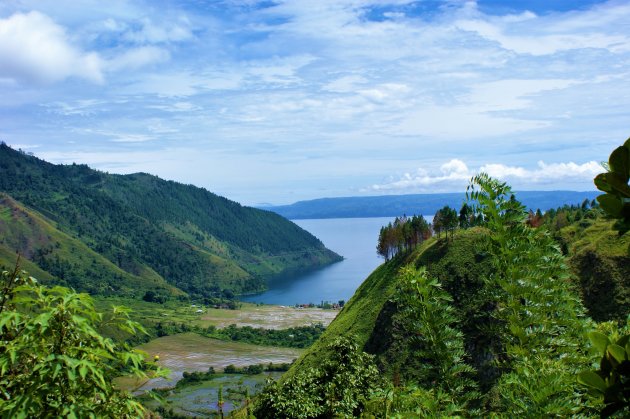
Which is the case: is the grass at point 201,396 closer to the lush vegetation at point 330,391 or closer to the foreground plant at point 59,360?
the lush vegetation at point 330,391

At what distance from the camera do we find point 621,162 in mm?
2664

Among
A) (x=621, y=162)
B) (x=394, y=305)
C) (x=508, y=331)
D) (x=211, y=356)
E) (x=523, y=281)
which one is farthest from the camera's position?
(x=211, y=356)

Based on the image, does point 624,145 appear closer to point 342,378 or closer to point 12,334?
point 12,334

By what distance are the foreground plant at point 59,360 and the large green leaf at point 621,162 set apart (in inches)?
183

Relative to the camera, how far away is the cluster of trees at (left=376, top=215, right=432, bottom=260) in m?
114

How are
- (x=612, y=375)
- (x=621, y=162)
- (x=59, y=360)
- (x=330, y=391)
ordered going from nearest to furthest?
(x=621, y=162), (x=612, y=375), (x=59, y=360), (x=330, y=391)

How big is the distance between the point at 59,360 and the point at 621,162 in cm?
496

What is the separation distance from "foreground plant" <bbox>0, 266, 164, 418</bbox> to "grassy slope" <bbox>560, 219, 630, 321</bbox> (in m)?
72.9

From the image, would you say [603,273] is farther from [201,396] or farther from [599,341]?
[201,396]

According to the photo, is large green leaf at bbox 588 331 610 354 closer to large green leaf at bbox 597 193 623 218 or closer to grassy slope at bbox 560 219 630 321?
large green leaf at bbox 597 193 623 218

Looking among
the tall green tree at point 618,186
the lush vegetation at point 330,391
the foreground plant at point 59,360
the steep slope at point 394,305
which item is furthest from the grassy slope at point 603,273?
the tall green tree at point 618,186

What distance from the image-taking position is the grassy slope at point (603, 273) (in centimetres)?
6956

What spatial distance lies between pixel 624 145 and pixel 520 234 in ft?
34.9

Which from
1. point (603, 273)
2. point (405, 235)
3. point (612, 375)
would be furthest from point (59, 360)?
point (405, 235)
